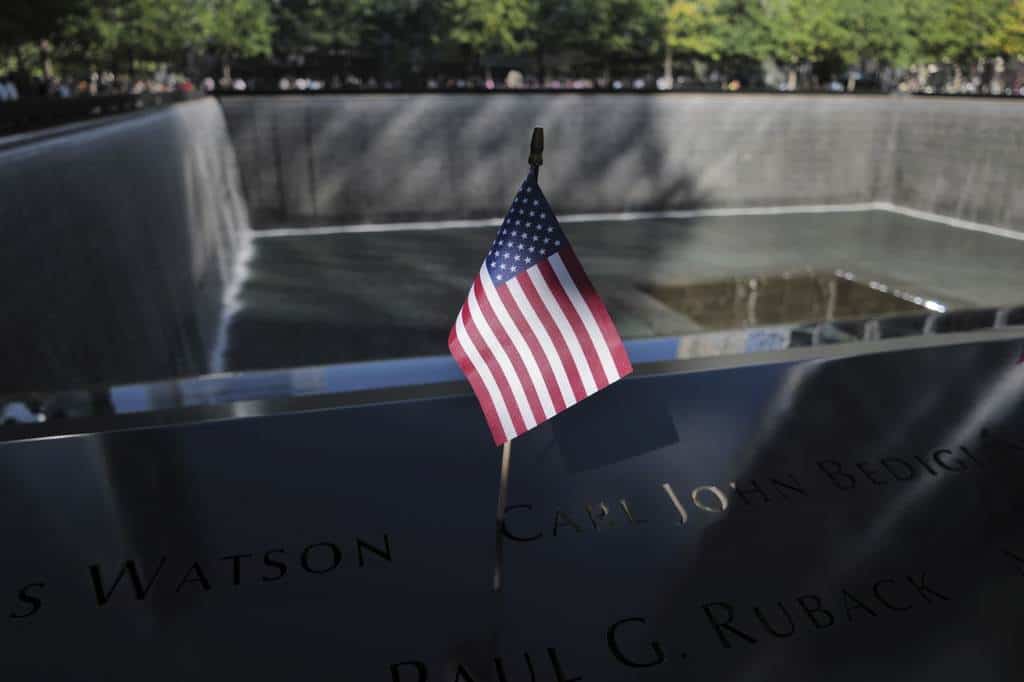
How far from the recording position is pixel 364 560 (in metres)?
2.40

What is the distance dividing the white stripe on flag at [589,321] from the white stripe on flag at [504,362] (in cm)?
22

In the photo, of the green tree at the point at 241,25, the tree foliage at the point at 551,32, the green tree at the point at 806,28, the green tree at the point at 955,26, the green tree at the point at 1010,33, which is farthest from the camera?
the green tree at the point at 241,25

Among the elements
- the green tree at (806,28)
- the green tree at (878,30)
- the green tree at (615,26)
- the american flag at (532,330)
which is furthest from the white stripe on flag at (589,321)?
the green tree at (878,30)

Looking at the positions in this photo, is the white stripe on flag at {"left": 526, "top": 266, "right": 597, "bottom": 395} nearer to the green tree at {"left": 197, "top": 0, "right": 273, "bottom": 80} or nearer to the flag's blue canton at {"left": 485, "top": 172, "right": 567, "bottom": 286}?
the flag's blue canton at {"left": 485, "top": 172, "right": 567, "bottom": 286}

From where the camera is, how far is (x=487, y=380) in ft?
7.24

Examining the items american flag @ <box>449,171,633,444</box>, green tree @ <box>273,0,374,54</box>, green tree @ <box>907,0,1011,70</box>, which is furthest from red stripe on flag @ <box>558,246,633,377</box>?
green tree @ <box>273,0,374,54</box>

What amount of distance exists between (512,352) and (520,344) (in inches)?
1.3

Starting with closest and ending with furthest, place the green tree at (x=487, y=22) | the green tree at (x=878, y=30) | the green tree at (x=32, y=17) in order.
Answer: the green tree at (x=32, y=17), the green tree at (x=878, y=30), the green tree at (x=487, y=22)

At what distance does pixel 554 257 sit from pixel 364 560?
1051 millimetres

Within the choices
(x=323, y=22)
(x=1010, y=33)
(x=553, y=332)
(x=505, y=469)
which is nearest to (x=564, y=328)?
(x=553, y=332)

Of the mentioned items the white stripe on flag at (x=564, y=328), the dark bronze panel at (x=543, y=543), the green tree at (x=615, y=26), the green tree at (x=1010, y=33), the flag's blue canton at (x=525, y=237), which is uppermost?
the green tree at (x=615, y=26)

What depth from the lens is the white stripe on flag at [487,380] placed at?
2.17 m

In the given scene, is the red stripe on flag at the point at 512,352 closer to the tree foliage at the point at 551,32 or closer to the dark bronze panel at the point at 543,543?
the dark bronze panel at the point at 543,543

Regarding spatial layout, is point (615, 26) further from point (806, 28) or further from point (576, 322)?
point (576, 322)
